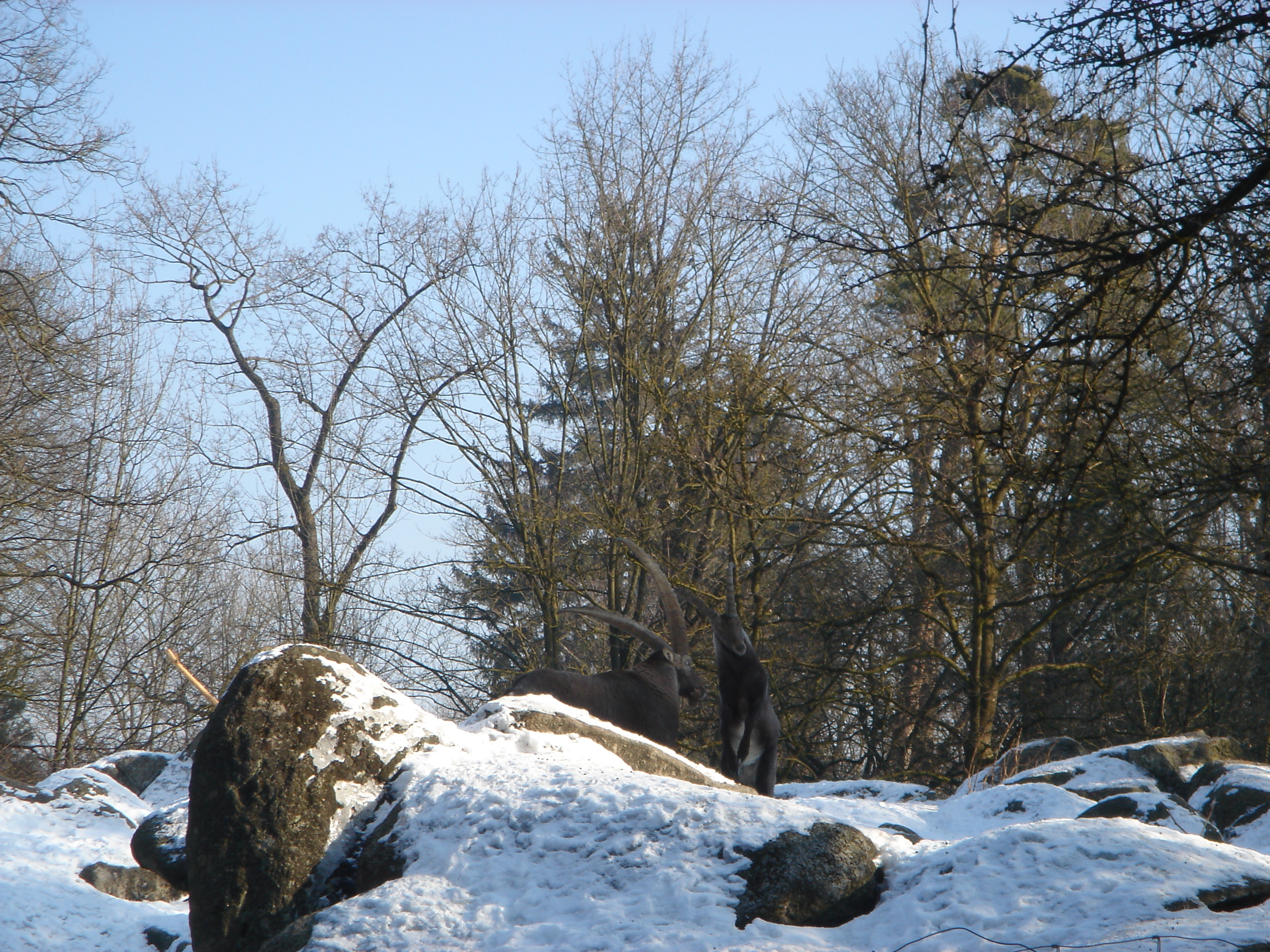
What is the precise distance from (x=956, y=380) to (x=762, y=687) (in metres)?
4.19

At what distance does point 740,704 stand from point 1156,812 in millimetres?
3216

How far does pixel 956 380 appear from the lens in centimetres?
1066

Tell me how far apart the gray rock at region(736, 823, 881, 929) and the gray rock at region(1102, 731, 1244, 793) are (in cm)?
467

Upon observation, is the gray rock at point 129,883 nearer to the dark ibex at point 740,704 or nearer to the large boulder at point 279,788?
the large boulder at point 279,788

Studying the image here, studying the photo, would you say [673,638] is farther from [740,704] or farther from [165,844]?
[165,844]

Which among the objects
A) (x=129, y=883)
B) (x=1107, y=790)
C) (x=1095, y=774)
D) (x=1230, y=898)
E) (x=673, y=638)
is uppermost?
(x=673, y=638)

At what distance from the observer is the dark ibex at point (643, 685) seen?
Result: 9.52 meters

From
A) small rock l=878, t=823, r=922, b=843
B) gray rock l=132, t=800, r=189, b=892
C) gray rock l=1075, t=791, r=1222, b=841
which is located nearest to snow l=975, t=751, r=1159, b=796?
gray rock l=1075, t=791, r=1222, b=841

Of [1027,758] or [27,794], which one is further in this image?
[27,794]

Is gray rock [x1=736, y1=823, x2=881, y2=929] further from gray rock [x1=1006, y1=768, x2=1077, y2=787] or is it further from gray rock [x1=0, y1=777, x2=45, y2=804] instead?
gray rock [x1=0, y1=777, x2=45, y2=804]

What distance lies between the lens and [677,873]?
185 inches

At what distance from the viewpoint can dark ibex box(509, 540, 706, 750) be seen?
952 centimetres

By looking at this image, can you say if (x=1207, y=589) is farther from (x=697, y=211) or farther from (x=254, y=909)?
(x=254, y=909)

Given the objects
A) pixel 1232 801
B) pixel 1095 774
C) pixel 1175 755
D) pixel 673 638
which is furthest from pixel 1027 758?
pixel 673 638
